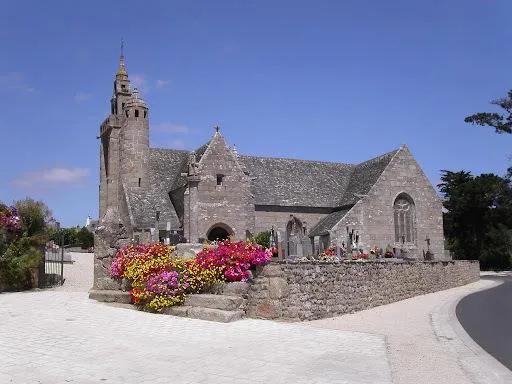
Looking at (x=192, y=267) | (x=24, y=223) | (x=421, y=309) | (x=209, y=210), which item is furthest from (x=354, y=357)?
(x=209, y=210)

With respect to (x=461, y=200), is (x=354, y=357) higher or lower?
lower

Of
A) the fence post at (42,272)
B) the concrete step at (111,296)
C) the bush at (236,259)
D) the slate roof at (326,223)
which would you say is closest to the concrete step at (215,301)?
the bush at (236,259)

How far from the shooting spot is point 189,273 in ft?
41.4

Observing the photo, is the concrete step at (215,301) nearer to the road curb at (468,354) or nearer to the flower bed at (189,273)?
the flower bed at (189,273)

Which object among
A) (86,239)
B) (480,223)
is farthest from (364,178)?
(86,239)

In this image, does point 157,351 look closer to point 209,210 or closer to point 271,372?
point 271,372

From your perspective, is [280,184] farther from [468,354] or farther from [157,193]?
[468,354]

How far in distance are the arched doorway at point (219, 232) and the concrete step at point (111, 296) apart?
14860 mm

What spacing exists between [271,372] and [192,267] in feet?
18.8

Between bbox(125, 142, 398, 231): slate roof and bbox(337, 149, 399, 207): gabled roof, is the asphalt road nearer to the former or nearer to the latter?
bbox(125, 142, 398, 231): slate roof

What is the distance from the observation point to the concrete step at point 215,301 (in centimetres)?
1166

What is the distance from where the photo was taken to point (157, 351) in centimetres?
842

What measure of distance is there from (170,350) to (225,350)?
2.86 ft

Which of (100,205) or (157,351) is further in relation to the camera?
(100,205)
